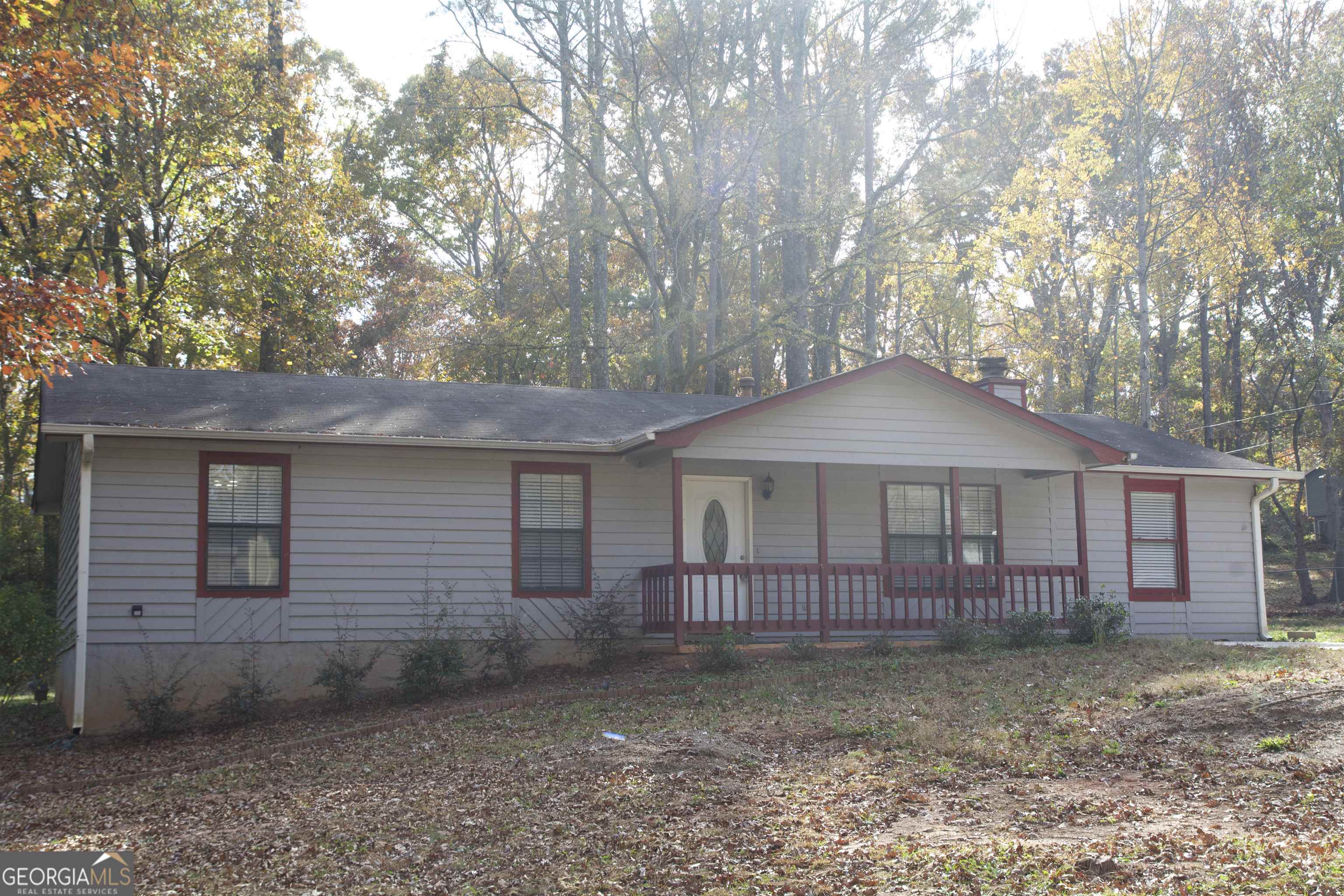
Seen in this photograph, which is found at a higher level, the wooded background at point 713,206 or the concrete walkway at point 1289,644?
the wooded background at point 713,206

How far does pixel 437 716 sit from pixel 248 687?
2.50 m

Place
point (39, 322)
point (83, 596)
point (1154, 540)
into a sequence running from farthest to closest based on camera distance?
point (1154, 540) < point (83, 596) < point (39, 322)

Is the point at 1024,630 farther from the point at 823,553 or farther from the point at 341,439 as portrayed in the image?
the point at 341,439

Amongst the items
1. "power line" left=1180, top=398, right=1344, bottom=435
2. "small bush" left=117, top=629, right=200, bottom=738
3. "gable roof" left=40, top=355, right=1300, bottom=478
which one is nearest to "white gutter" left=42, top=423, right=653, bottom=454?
"gable roof" left=40, top=355, right=1300, bottom=478

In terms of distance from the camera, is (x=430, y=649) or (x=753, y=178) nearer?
(x=430, y=649)

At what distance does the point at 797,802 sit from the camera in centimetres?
700

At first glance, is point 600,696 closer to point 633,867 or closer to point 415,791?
point 415,791

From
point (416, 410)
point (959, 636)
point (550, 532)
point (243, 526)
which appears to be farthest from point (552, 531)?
point (959, 636)

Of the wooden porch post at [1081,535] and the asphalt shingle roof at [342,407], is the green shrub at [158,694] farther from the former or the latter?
the wooden porch post at [1081,535]

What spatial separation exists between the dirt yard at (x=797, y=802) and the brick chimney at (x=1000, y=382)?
6.55 meters

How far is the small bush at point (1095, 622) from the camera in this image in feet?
45.6

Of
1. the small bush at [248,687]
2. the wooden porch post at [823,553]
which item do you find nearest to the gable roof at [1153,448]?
the wooden porch post at [823,553]

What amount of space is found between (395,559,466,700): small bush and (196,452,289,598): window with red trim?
152 centimetres

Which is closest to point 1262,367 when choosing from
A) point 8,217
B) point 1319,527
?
point 1319,527
